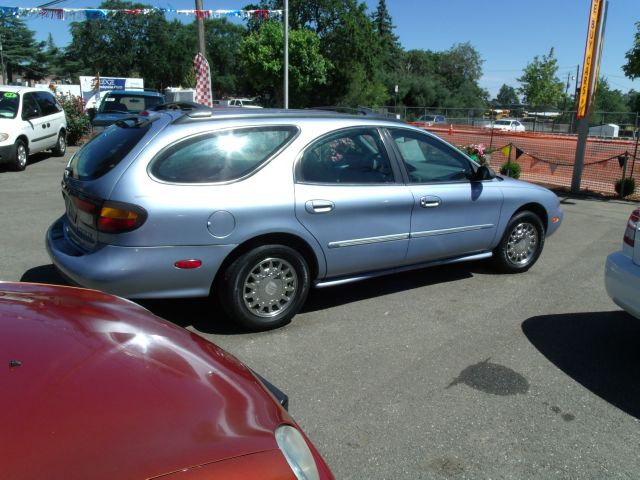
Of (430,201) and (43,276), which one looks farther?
(43,276)

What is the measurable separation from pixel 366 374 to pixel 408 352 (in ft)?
1.60

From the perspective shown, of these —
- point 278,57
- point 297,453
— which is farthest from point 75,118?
point 278,57

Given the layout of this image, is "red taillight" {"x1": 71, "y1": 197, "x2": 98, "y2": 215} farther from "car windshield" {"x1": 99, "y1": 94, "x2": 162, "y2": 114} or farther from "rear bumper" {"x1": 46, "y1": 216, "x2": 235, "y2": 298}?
"car windshield" {"x1": 99, "y1": 94, "x2": 162, "y2": 114}

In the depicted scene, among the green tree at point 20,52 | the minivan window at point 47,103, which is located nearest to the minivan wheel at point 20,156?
the minivan window at point 47,103

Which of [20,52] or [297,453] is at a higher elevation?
[20,52]

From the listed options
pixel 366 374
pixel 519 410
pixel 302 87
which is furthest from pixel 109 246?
pixel 302 87

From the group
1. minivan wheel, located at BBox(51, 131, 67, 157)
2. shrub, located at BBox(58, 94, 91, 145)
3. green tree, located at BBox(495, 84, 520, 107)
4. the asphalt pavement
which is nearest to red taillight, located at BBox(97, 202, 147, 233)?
the asphalt pavement

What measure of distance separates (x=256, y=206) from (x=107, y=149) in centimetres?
122

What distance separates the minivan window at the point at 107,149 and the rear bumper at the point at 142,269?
1.89ft

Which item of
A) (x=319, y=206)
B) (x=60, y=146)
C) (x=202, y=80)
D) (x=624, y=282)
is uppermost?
(x=202, y=80)

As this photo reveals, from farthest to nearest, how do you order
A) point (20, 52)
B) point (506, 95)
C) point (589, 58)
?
1. point (506, 95)
2. point (20, 52)
3. point (589, 58)

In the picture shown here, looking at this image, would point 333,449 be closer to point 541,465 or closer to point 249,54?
point 541,465

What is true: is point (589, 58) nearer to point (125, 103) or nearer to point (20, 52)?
point (125, 103)

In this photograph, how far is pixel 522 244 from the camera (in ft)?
18.7
